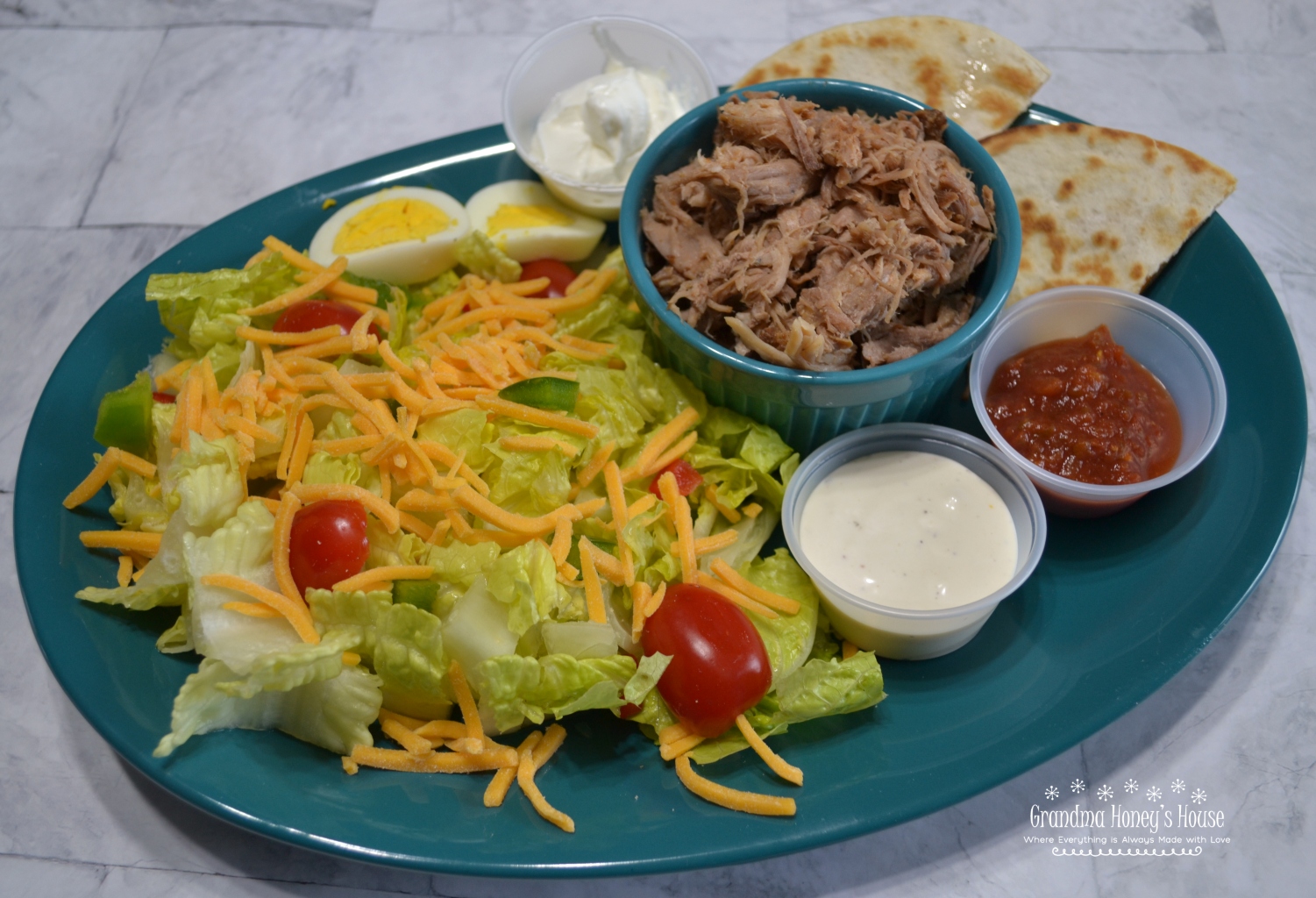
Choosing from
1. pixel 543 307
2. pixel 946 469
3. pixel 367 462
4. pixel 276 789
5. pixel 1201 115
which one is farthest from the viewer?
pixel 1201 115

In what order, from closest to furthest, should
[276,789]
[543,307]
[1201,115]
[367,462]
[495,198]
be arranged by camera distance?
[276,789] < [367,462] < [543,307] < [495,198] < [1201,115]

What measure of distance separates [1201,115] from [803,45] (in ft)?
6.02

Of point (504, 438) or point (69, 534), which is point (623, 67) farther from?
point (69, 534)

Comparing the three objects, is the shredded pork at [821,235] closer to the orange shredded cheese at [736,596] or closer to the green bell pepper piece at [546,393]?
the green bell pepper piece at [546,393]

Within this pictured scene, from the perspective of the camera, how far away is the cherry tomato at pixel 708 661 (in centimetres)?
231

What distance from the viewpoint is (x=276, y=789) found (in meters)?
2.29

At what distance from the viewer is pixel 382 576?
2.35 metres

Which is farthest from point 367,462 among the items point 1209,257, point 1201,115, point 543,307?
point 1201,115

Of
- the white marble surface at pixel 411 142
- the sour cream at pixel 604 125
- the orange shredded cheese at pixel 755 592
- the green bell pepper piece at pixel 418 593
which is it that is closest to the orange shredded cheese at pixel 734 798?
the white marble surface at pixel 411 142

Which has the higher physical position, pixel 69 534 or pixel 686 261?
pixel 686 261

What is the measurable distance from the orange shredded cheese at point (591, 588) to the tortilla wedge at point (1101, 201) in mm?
1575

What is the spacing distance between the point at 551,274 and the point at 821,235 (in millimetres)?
1051

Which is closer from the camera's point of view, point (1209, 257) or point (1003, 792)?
point (1003, 792)

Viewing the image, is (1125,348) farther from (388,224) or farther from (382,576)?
(388,224)
